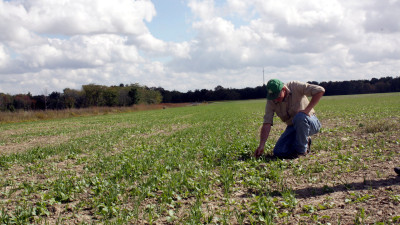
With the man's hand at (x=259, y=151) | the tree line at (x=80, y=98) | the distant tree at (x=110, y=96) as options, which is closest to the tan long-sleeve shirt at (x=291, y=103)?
the man's hand at (x=259, y=151)

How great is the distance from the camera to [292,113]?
→ 6.30m

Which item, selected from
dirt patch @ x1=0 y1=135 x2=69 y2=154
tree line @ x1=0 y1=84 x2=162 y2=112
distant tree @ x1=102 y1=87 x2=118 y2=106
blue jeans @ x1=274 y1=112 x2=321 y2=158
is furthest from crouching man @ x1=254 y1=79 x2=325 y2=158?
distant tree @ x1=102 y1=87 x2=118 y2=106

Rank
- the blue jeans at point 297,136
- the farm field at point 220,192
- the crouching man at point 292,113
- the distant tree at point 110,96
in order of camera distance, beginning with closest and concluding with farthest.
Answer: the farm field at point 220,192, the crouching man at point 292,113, the blue jeans at point 297,136, the distant tree at point 110,96

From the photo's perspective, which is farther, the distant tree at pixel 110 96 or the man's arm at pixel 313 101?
the distant tree at pixel 110 96

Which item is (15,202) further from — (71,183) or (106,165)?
(106,165)

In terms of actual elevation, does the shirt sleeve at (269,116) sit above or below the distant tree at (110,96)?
below

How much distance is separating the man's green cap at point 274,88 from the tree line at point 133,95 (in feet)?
167

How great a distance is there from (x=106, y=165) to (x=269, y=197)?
4.05 metres

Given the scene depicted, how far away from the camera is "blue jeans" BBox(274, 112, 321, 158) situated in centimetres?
598

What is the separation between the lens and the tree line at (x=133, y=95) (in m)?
67.2

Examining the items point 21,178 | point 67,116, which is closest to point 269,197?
point 21,178

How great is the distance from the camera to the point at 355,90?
101m

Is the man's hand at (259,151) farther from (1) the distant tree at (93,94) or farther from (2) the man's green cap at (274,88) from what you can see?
(1) the distant tree at (93,94)

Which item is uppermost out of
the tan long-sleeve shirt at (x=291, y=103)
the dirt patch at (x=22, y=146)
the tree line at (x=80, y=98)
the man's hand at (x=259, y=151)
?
the tree line at (x=80, y=98)
